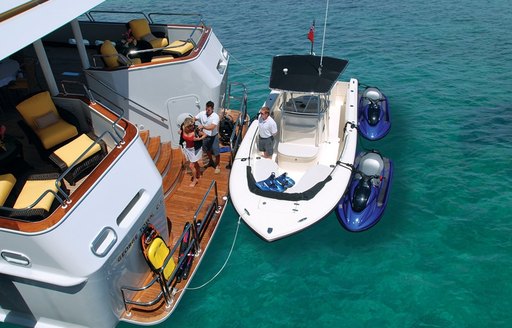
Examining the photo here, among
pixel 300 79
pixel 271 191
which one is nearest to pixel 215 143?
pixel 271 191

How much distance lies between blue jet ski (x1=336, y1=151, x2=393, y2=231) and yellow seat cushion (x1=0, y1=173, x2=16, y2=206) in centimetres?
752

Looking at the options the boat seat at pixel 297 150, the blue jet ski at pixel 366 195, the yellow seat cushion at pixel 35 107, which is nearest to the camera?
the yellow seat cushion at pixel 35 107

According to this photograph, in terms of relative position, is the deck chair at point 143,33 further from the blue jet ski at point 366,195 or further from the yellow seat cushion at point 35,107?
the blue jet ski at point 366,195

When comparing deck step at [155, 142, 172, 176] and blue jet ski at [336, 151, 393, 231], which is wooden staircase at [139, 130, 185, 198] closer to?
deck step at [155, 142, 172, 176]

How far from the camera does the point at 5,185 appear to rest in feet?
23.9

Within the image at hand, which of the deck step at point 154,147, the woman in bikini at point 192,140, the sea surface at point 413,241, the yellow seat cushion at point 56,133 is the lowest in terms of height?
the sea surface at point 413,241

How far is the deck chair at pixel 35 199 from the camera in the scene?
22.1 ft

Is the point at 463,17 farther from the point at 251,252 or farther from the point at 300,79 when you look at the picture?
the point at 251,252

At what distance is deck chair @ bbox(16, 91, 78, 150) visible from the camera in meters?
8.64

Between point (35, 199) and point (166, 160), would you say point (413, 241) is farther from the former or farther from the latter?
point (35, 199)

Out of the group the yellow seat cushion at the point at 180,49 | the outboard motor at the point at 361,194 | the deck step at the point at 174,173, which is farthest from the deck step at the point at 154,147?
the outboard motor at the point at 361,194

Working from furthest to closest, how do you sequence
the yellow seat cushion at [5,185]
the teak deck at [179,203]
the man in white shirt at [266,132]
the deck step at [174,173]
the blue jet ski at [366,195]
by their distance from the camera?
the man in white shirt at [266,132]
the deck step at [174,173]
the blue jet ski at [366,195]
the teak deck at [179,203]
the yellow seat cushion at [5,185]

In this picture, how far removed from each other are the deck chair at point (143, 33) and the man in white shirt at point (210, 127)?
398 centimetres

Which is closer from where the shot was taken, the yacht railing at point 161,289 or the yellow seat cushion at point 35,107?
the yacht railing at point 161,289
